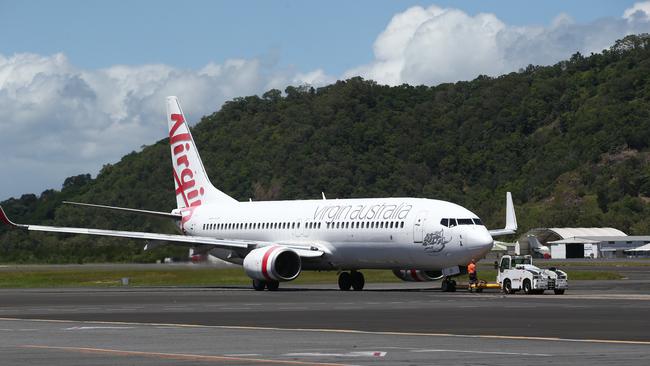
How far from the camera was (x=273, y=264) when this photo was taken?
2420 inches

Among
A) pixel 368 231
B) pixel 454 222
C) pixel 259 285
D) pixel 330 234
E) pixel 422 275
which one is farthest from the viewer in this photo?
pixel 422 275

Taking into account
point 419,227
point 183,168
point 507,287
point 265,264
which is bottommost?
point 507,287

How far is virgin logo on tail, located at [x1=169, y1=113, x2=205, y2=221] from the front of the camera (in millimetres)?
75125

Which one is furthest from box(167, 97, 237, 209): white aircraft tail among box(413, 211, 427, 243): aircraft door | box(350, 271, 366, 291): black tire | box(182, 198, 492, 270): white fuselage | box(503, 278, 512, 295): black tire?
box(503, 278, 512, 295): black tire

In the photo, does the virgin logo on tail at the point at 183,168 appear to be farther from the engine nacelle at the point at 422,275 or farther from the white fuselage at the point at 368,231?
the engine nacelle at the point at 422,275

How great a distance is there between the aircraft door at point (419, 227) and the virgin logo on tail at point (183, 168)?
64.9 feet

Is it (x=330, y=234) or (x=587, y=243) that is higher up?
(x=587, y=243)

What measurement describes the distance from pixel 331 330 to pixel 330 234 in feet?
105

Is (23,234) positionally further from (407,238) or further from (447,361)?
(447,361)

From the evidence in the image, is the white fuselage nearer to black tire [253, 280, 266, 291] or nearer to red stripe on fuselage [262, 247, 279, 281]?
black tire [253, 280, 266, 291]

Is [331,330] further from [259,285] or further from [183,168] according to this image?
[183,168]

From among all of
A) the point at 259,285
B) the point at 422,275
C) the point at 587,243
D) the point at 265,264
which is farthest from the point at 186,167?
the point at 587,243

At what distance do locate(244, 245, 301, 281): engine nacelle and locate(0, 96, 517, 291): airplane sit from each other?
46 millimetres

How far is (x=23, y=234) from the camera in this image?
136000 mm
